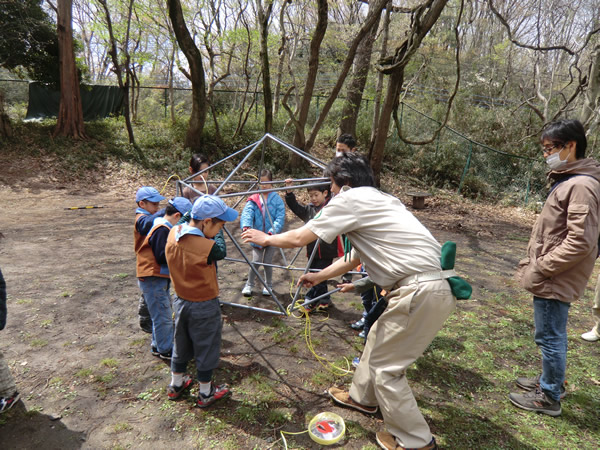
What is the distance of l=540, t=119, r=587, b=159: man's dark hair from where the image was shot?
2.43 meters

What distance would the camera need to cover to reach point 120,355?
3.21 metres

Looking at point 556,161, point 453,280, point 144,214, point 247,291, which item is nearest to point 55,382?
point 144,214

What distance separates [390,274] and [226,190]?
839cm

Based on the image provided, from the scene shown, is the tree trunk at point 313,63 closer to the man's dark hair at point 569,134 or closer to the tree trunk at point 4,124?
the man's dark hair at point 569,134

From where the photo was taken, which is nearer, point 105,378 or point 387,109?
point 105,378

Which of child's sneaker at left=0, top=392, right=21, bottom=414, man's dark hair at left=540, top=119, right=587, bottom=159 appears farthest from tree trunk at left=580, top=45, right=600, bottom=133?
child's sneaker at left=0, top=392, right=21, bottom=414

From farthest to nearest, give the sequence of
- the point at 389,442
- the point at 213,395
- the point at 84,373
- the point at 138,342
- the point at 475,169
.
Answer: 1. the point at 475,169
2. the point at 138,342
3. the point at 84,373
4. the point at 213,395
5. the point at 389,442

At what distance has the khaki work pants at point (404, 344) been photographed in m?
2.09

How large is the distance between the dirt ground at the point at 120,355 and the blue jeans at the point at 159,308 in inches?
8.2

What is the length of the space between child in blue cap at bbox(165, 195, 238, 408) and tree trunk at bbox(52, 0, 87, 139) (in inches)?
451

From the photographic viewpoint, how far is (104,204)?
8.88 m

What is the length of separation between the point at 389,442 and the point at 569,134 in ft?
7.75

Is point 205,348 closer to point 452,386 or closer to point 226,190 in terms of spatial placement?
point 452,386

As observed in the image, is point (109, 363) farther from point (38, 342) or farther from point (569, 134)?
point (569, 134)
